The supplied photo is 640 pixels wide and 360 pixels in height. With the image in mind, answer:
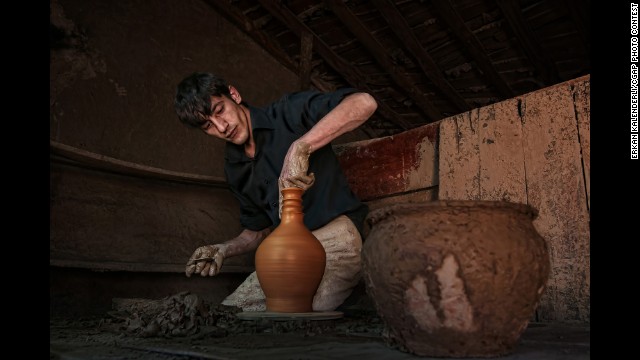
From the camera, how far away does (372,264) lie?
146 cm

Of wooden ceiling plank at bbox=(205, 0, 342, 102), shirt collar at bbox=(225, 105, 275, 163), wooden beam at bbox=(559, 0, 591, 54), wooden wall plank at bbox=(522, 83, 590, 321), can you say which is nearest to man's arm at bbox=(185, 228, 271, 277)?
shirt collar at bbox=(225, 105, 275, 163)

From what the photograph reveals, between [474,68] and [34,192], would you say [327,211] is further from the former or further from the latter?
[474,68]

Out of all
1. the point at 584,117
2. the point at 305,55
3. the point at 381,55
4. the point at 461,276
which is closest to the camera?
the point at 461,276

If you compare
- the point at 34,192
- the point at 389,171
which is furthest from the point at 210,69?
the point at 34,192

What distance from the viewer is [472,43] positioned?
15.3 ft

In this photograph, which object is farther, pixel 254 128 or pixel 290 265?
pixel 254 128

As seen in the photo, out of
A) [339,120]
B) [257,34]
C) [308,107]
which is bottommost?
[339,120]

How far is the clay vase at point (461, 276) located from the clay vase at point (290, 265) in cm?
76

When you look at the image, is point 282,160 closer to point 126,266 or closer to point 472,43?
point 126,266

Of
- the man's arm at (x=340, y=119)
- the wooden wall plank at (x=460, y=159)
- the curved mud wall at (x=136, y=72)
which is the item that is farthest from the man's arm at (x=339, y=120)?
the curved mud wall at (x=136, y=72)

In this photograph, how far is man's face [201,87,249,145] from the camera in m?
2.84

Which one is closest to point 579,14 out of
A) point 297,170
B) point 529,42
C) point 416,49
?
point 529,42

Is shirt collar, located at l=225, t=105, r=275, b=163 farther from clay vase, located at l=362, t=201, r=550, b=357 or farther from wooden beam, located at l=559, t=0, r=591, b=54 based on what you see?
wooden beam, located at l=559, t=0, r=591, b=54

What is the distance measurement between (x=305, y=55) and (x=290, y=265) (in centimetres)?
296
